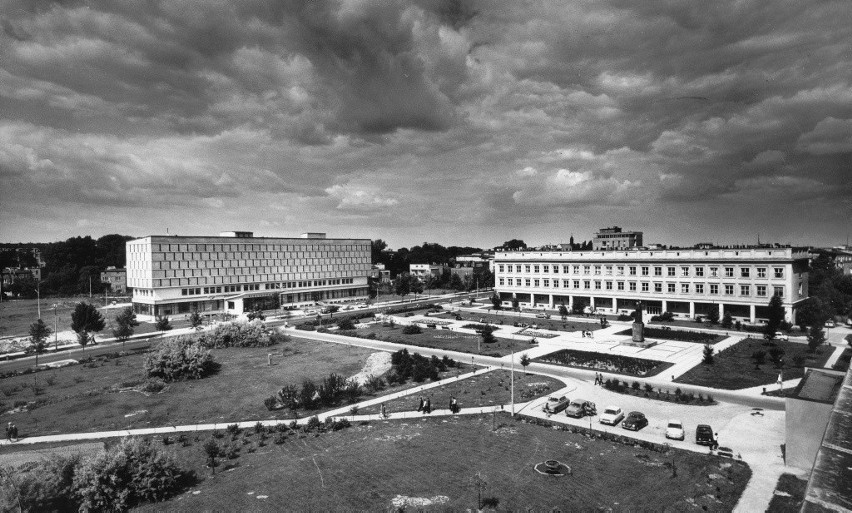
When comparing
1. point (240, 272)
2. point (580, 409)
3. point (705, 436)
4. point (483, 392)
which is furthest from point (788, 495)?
point (240, 272)

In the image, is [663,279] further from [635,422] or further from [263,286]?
[263,286]

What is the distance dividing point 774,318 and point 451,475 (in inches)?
2329

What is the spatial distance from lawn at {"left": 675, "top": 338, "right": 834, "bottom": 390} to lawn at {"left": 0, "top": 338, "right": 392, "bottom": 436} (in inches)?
1465

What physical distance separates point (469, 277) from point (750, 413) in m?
121

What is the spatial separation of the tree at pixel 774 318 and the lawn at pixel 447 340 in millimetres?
31421

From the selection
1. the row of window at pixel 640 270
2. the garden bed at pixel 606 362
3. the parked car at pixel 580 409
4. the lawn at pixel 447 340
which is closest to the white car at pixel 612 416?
the parked car at pixel 580 409

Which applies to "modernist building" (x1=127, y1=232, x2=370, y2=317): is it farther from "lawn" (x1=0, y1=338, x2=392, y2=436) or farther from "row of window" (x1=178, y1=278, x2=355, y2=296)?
"lawn" (x1=0, y1=338, x2=392, y2=436)

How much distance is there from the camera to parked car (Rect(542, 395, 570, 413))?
126 feet

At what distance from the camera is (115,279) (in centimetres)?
16625

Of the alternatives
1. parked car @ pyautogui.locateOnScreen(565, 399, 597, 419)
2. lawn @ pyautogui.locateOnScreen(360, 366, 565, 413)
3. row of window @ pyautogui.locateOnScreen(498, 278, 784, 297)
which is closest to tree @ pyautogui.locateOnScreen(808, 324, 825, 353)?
row of window @ pyautogui.locateOnScreen(498, 278, 784, 297)

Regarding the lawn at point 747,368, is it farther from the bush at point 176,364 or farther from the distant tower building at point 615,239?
the distant tower building at point 615,239

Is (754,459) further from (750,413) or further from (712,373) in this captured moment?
(712,373)

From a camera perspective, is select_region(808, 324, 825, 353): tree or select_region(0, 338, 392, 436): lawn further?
select_region(808, 324, 825, 353): tree

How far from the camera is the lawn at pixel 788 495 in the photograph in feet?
76.1
